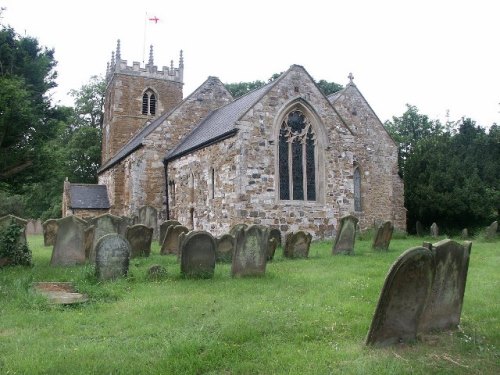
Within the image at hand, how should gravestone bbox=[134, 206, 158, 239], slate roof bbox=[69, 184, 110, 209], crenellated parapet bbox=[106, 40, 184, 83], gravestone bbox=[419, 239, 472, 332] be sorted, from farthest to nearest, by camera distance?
1. crenellated parapet bbox=[106, 40, 184, 83]
2. slate roof bbox=[69, 184, 110, 209]
3. gravestone bbox=[134, 206, 158, 239]
4. gravestone bbox=[419, 239, 472, 332]

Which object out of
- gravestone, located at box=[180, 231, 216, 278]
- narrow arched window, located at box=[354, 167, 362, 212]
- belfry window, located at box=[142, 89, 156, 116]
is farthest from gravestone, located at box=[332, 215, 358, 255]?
belfry window, located at box=[142, 89, 156, 116]

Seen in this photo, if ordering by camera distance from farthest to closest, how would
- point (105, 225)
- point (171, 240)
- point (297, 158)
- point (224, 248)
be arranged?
point (297, 158), point (171, 240), point (105, 225), point (224, 248)

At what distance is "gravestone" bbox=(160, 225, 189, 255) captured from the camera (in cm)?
1324

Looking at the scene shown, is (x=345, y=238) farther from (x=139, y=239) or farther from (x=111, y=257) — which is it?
(x=111, y=257)

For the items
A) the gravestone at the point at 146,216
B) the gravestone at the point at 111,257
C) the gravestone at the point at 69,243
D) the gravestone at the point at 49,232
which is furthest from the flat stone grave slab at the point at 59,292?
the gravestone at the point at 49,232

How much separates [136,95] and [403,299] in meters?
27.1

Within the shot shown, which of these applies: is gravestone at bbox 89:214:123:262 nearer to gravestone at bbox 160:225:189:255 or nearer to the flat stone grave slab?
gravestone at bbox 160:225:189:255

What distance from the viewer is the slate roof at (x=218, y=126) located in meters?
17.0

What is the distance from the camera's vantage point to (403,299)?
5250mm

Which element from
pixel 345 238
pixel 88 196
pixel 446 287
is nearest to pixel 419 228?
pixel 345 238

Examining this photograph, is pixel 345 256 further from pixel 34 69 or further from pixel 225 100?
pixel 225 100

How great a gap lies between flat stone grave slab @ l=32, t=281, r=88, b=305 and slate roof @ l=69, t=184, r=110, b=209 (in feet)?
55.6

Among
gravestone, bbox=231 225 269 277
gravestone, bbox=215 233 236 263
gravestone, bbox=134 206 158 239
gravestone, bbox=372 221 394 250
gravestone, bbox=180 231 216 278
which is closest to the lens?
gravestone, bbox=180 231 216 278

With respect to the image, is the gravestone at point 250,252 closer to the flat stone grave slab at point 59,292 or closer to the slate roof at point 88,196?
the flat stone grave slab at point 59,292
